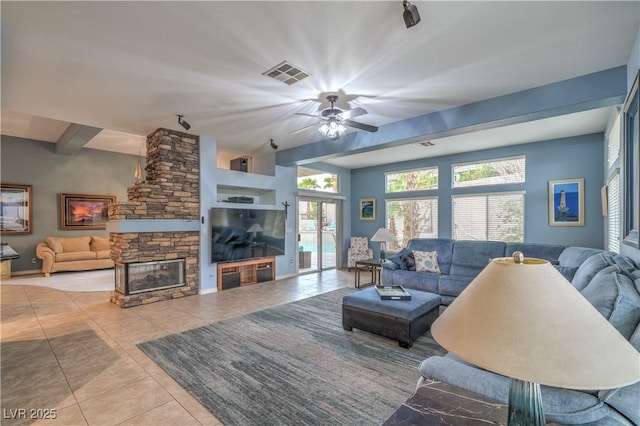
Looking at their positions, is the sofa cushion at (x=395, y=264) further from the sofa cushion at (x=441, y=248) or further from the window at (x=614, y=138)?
the window at (x=614, y=138)

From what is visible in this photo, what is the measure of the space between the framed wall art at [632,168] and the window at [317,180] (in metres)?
5.77

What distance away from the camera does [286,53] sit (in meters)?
2.75

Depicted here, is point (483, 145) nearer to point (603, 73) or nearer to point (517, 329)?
point (603, 73)

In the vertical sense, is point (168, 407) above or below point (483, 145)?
below

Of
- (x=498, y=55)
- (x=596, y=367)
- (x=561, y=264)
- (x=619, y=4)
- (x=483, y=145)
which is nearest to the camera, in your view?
(x=596, y=367)

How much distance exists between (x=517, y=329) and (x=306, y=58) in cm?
280

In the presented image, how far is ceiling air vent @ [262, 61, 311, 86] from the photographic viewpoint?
9.72 feet

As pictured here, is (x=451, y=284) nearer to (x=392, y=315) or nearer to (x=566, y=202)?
(x=392, y=315)

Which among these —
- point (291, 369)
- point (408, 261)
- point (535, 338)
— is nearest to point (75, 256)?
point (291, 369)

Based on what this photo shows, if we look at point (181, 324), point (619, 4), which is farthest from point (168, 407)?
point (619, 4)

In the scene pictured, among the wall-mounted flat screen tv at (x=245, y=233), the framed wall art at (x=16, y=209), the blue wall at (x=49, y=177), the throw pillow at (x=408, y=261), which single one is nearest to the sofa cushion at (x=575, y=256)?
the throw pillow at (x=408, y=261)

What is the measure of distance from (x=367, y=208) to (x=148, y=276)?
558 cm

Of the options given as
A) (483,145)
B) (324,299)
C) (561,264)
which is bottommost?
(324,299)

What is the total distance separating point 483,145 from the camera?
19.9 ft
